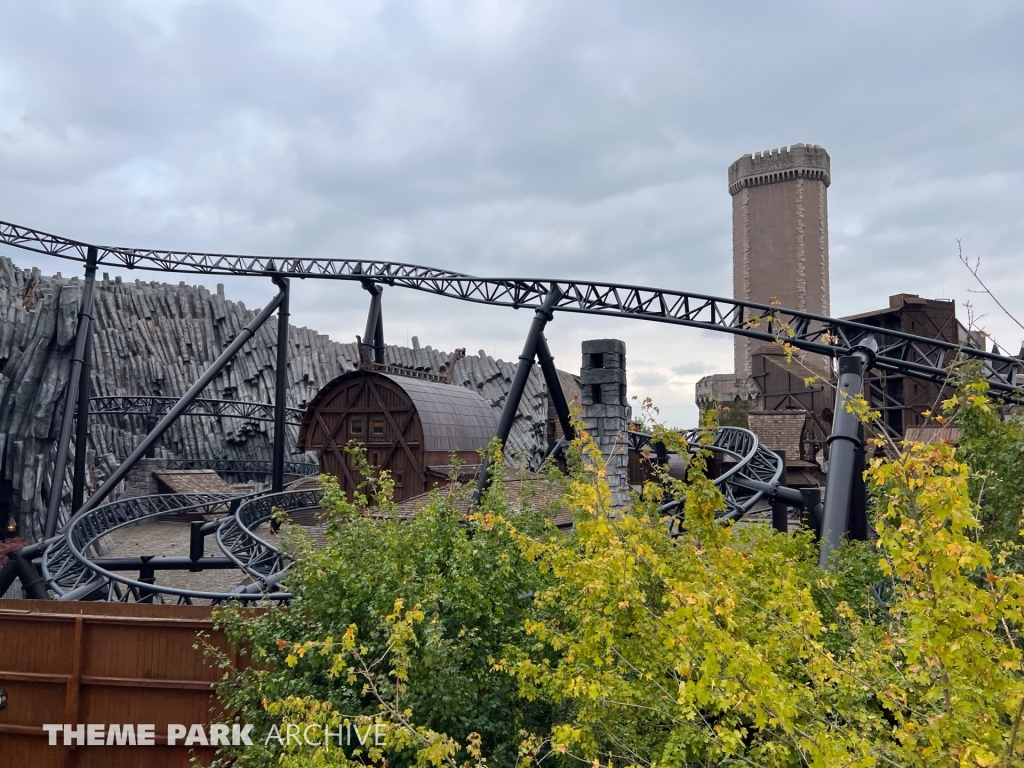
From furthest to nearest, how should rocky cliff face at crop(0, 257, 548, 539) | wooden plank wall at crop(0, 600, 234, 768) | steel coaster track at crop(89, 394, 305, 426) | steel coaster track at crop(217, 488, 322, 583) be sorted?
steel coaster track at crop(89, 394, 305, 426) → rocky cliff face at crop(0, 257, 548, 539) → steel coaster track at crop(217, 488, 322, 583) → wooden plank wall at crop(0, 600, 234, 768)

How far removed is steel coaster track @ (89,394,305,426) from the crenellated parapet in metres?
42.4

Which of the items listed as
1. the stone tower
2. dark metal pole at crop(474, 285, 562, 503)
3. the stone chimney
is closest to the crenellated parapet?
the stone tower

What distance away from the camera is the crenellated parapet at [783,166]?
58.3m

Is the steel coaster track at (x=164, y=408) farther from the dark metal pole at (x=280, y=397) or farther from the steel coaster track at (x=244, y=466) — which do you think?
the dark metal pole at (x=280, y=397)

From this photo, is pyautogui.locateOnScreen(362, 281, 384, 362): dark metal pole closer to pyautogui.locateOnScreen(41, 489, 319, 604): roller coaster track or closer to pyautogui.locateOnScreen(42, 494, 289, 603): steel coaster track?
pyautogui.locateOnScreen(41, 489, 319, 604): roller coaster track

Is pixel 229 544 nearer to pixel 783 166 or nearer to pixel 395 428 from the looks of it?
pixel 395 428

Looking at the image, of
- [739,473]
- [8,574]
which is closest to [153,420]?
[8,574]

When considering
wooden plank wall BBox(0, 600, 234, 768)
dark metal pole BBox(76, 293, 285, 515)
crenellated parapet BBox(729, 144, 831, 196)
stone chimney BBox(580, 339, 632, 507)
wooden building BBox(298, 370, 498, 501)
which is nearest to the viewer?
wooden plank wall BBox(0, 600, 234, 768)

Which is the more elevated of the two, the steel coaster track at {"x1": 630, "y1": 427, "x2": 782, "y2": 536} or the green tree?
the steel coaster track at {"x1": 630, "y1": 427, "x2": 782, "y2": 536}

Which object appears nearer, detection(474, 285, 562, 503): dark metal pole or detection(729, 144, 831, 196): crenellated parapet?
detection(474, 285, 562, 503): dark metal pole

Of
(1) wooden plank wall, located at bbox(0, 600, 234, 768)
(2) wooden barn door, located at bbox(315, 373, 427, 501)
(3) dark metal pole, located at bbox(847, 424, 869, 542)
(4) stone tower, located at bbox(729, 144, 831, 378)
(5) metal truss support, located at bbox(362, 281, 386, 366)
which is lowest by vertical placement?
(1) wooden plank wall, located at bbox(0, 600, 234, 768)

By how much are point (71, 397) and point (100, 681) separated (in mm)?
13925

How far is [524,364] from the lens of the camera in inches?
589

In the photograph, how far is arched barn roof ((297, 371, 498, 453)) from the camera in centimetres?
1914
